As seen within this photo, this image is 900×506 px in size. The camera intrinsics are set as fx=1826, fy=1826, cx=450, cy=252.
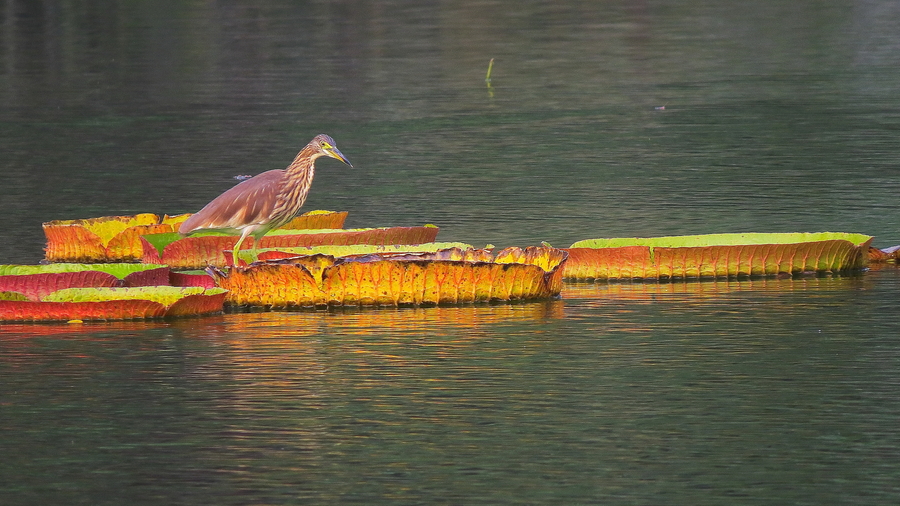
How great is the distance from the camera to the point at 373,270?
12812 mm

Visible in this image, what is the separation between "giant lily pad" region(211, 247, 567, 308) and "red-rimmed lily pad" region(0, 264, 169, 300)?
0.45 m

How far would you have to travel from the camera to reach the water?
8445 millimetres

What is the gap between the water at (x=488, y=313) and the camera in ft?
27.7

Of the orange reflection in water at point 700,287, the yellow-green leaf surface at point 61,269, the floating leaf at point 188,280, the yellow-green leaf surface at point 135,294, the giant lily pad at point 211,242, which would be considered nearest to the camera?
the yellow-green leaf surface at point 135,294

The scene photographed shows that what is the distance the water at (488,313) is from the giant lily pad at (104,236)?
1.04 ft

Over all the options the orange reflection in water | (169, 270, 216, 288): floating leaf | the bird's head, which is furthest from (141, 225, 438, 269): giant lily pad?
(169, 270, 216, 288): floating leaf

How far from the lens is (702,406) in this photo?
376 inches

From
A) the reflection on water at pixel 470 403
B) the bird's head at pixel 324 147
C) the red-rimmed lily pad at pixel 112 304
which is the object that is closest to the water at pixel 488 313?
the reflection on water at pixel 470 403

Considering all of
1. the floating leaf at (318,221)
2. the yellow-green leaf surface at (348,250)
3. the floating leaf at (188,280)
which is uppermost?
the floating leaf at (318,221)

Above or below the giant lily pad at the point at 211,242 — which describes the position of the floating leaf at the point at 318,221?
above

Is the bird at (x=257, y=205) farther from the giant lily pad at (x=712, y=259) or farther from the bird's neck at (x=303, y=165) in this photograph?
the giant lily pad at (x=712, y=259)

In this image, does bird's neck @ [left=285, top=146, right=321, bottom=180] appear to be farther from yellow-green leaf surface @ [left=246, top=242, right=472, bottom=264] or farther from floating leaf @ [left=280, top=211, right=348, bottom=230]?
floating leaf @ [left=280, top=211, right=348, bottom=230]

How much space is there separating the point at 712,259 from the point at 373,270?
9.46ft

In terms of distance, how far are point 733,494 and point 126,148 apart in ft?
64.5
